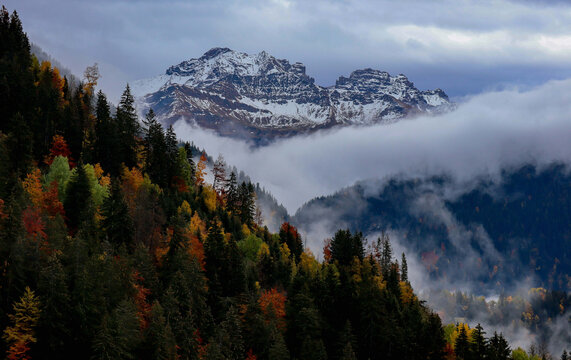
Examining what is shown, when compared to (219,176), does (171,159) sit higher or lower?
lower

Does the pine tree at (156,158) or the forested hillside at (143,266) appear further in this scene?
the pine tree at (156,158)

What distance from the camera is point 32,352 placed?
43938mm

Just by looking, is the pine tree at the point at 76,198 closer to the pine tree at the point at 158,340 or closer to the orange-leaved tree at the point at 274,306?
the pine tree at the point at 158,340

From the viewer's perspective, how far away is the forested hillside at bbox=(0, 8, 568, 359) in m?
45.8

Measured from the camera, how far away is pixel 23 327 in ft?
142

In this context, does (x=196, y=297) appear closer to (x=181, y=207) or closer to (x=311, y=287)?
(x=311, y=287)

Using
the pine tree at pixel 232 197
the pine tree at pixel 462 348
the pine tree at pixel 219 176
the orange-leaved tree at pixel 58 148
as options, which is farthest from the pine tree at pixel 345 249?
the orange-leaved tree at pixel 58 148

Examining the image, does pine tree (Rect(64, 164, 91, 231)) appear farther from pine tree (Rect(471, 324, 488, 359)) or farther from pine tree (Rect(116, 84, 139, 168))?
pine tree (Rect(471, 324, 488, 359))

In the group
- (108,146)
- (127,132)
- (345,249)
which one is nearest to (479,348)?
(345,249)

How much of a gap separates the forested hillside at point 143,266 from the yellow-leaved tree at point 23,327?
138 mm

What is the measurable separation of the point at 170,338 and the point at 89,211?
23231 mm

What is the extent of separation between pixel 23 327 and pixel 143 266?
617 inches

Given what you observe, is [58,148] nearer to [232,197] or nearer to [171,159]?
[171,159]

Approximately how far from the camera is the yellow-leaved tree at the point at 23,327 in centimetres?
4219
